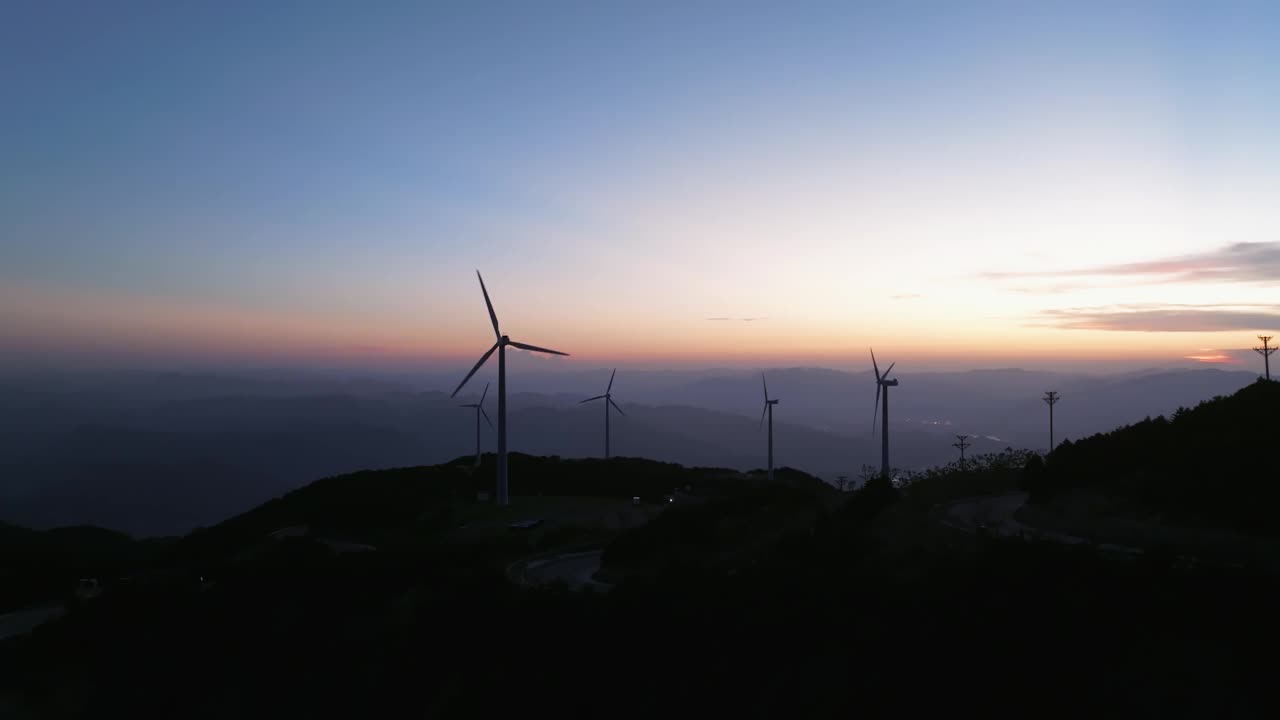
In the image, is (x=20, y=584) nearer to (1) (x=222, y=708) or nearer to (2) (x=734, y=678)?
(1) (x=222, y=708)

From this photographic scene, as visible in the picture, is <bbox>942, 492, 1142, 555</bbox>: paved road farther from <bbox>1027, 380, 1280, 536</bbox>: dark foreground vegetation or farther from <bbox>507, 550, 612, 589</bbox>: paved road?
<bbox>507, 550, 612, 589</bbox>: paved road

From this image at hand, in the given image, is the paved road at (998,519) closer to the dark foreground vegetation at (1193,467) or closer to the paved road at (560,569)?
the dark foreground vegetation at (1193,467)

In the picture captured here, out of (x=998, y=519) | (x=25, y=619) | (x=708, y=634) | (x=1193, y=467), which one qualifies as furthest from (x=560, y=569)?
(x=25, y=619)

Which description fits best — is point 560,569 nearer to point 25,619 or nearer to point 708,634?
point 708,634

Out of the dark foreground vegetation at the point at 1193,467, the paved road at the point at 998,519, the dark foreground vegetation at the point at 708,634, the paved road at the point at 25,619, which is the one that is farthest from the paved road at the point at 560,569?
the paved road at the point at 25,619

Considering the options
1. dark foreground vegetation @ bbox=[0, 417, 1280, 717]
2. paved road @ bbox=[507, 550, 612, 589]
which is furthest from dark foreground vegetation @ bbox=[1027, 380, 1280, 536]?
paved road @ bbox=[507, 550, 612, 589]
